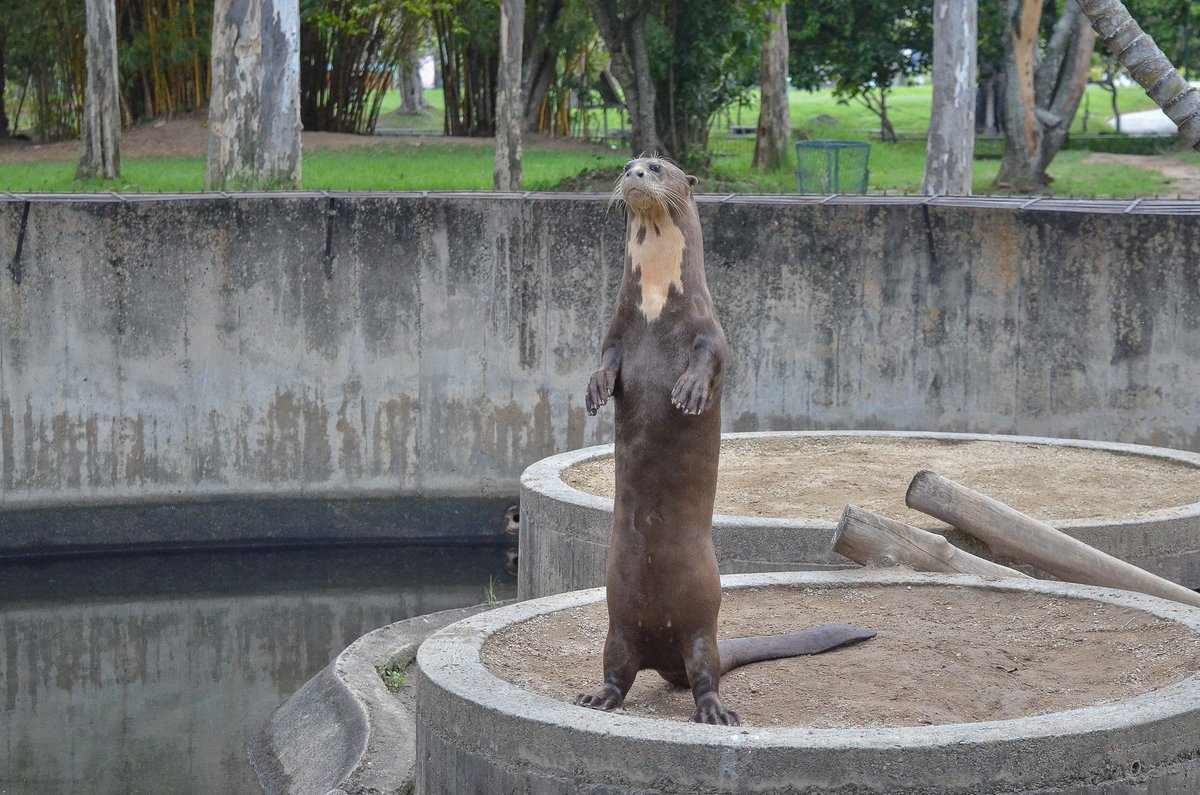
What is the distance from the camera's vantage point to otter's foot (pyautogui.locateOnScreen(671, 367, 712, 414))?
479 cm

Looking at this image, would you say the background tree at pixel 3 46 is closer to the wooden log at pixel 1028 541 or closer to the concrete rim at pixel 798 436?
the concrete rim at pixel 798 436

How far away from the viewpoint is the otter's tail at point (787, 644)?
5629mm

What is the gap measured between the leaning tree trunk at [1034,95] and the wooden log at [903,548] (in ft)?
45.0

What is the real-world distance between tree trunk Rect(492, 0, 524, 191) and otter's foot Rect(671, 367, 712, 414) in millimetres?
11246

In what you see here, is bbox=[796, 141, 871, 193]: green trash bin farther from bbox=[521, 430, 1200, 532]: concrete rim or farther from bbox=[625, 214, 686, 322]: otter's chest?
bbox=[625, 214, 686, 322]: otter's chest

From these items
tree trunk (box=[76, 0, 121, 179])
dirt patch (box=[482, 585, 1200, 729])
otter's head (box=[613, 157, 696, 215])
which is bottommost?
dirt patch (box=[482, 585, 1200, 729])

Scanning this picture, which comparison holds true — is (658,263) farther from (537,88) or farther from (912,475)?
(537,88)

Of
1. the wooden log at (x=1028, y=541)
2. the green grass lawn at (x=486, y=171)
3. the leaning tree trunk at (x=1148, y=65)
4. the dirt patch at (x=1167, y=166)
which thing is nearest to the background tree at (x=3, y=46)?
the green grass lawn at (x=486, y=171)

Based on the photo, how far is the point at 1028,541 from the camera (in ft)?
23.2

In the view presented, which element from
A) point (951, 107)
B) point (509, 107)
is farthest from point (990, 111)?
point (509, 107)

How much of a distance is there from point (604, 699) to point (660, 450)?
2.65 ft

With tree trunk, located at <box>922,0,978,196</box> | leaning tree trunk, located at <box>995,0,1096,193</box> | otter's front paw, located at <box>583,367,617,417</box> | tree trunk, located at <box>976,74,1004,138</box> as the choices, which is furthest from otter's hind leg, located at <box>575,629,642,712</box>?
tree trunk, located at <box>976,74,1004,138</box>

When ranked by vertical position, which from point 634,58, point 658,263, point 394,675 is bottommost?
point 394,675

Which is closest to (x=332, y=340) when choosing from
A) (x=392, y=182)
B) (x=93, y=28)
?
(x=392, y=182)
